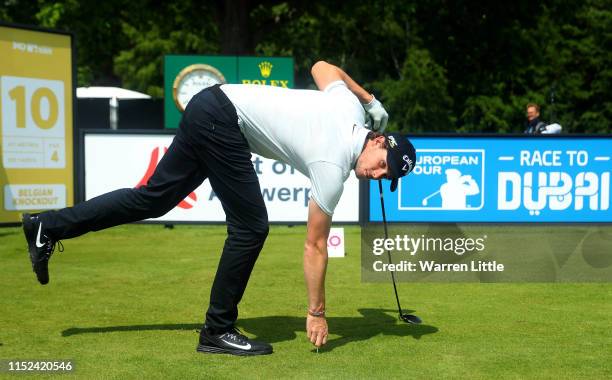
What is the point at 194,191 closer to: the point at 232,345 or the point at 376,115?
the point at 376,115

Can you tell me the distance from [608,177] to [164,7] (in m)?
19.0

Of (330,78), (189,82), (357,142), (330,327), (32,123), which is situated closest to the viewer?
(357,142)

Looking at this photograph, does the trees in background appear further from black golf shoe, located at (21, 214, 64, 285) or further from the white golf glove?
black golf shoe, located at (21, 214, 64, 285)

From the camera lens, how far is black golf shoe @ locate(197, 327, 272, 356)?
5.00 metres

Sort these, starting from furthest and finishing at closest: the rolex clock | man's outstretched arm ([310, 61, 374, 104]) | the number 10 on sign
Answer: the rolex clock → the number 10 on sign → man's outstretched arm ([310, 61, 374, 104])

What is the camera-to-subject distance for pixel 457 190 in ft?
38.4

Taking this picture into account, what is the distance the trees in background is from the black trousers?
19.0m

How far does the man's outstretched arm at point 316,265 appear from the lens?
4.75 metres

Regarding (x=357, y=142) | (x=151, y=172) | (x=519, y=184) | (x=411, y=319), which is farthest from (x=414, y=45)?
(x=357, y=142)

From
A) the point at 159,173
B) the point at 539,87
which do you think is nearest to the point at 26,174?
the point at 159,173

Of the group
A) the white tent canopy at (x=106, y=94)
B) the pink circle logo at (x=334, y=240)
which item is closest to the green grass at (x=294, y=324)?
the pink circle logo at (x=334, y=240)

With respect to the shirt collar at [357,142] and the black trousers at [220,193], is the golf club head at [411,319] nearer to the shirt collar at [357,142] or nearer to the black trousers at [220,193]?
the black trousers at [220,193]

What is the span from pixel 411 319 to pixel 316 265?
4.51 ft

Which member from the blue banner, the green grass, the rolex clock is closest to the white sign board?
the blue banner
